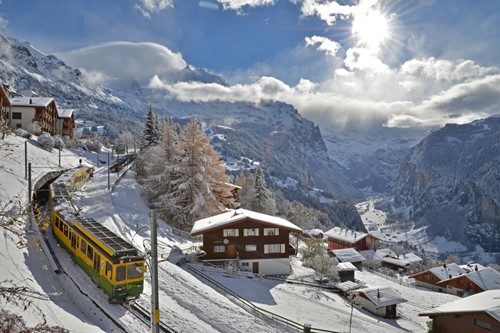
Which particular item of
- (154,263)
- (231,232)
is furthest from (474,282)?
(154,263)

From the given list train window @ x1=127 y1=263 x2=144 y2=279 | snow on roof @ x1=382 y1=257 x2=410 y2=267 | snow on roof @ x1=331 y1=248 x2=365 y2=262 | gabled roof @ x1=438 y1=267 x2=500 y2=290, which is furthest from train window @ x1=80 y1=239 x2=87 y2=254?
snow on roof @ x1=382 y1=257 x2=410 y2=267

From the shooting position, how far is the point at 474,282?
6169 cm

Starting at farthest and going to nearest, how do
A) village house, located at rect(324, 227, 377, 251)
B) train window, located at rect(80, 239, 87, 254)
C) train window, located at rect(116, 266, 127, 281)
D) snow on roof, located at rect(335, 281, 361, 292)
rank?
village house, located at rect(324, 227, 377, 251) → snow on roof, located at rect(335, 281, 361, 292) → train window, located at rect(80, 239, 87, 254) → train window, located at rect(116, 266, 127, 281)

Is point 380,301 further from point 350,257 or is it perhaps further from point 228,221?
point 350,257

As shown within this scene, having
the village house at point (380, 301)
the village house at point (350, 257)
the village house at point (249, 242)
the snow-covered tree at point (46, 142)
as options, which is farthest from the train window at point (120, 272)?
the village house at point (350, 257)

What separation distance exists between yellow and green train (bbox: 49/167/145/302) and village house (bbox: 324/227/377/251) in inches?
3363

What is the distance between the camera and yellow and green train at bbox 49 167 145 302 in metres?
20.1

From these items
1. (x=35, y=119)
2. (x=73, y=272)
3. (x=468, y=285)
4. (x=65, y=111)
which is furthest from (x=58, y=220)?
(x=65, y=111)

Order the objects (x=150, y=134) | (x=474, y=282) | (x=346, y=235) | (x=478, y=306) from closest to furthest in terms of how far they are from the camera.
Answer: (x=478, y=306)
(x=474, y=282)
(x=150, y=134)
(x=346, y=235)

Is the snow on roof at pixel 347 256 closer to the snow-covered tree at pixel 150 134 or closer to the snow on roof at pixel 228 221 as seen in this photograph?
the snow on roof at pixel 228 221

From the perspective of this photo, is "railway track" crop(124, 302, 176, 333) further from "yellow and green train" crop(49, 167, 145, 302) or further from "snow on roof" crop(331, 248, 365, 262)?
"snow on roof" crop(331, 248, 365, 262)

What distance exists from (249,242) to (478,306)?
73.7ft

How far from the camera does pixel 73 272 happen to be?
76.6 feet

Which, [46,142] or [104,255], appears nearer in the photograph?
[104,255]
